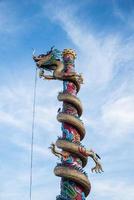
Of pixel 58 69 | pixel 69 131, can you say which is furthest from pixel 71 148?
pixel 58 69

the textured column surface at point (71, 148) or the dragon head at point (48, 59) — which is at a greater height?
the dragon head at point (48, 59)

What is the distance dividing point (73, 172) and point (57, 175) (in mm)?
898

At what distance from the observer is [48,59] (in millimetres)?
31906

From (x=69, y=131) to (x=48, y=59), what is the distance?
599 cm

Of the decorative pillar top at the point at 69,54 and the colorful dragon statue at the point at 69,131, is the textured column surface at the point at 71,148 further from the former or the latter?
the decorative pillar top at the point at 69,54

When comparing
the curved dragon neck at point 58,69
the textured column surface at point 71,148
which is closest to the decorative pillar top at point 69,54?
the curved dragon neck at point 58,69

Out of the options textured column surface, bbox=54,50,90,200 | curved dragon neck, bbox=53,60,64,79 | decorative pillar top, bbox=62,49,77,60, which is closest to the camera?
textured column surface, bbox=54,50,90,200

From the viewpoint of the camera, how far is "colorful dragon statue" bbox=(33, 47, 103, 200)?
26250 mm

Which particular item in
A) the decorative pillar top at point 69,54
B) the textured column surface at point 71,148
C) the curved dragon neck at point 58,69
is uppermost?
the decorative pillar top at point 69,54

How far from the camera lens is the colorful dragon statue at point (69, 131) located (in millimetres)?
26250

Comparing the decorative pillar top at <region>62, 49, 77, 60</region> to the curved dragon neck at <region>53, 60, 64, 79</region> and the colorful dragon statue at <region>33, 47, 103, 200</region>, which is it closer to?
the colorful dragon statue at <region>33, 47, 103, 200</region>

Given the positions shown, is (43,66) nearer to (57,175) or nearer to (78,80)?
(78,80)

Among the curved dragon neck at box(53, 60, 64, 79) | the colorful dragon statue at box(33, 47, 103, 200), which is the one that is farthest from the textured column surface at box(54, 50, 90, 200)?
the curved dragon neck at box(53, 60, 64, 79)

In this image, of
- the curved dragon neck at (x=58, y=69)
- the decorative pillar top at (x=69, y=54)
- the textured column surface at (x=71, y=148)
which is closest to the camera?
the textured column surface at (x=71, y=148)
